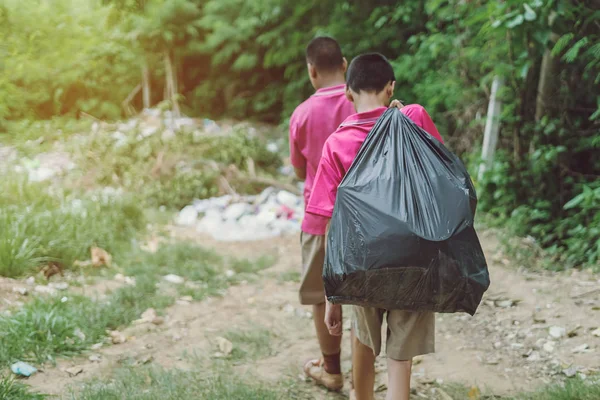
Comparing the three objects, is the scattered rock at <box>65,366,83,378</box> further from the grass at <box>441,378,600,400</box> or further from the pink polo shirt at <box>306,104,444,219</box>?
the grass at <box>441,378,600,400</box>

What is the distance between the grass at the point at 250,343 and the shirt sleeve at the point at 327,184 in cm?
144

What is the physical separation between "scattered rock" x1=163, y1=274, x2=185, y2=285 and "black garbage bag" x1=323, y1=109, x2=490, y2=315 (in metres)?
2.52

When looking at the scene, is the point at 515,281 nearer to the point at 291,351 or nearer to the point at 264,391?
the point at 291,351

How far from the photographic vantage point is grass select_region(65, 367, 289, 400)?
8.33 ft

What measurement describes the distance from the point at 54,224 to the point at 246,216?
6.09ft

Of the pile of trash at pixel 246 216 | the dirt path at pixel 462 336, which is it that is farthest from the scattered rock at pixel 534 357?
the pile of trash at pixel 246 216

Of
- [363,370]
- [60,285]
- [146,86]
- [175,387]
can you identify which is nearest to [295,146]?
[363,370]

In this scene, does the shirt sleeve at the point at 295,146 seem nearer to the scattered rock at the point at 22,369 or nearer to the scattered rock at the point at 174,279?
the scattered rock at the point at 22,369

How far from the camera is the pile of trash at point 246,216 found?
5324mm

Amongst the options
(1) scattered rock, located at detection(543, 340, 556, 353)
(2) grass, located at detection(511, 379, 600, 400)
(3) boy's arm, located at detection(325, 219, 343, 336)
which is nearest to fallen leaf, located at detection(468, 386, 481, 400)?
(2) grass, located at detection(511, 379, 600, 400)

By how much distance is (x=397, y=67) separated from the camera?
670 centimetres

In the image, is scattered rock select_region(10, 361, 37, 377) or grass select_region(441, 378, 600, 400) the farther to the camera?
scattered rock select_region(10, 361, 37, 377)

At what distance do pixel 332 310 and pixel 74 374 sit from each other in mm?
1515

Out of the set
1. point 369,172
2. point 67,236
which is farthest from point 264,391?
point 67,236
